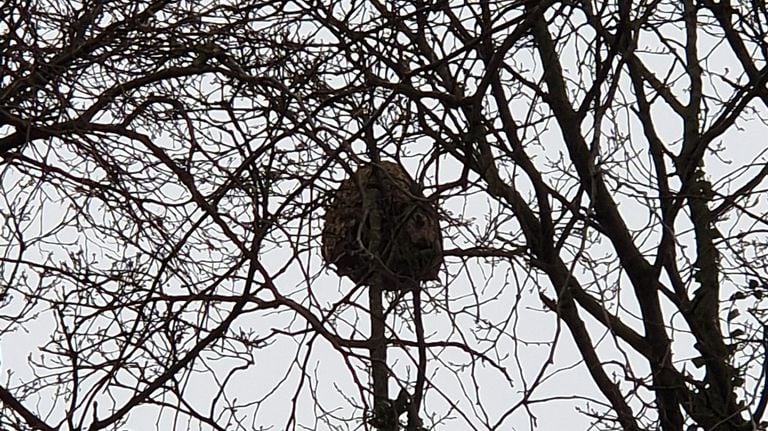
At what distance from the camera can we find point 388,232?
2752mm

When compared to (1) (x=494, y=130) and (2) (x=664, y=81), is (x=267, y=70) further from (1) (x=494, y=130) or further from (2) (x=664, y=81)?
(2) (x=664, y=81)

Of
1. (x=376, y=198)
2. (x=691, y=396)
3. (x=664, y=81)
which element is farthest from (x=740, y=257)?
(x=376, y=198)

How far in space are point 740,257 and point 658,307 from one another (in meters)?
0.26

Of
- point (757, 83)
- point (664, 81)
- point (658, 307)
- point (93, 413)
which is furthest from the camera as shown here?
point (664, 81)

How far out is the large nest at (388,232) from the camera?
2.71 metres

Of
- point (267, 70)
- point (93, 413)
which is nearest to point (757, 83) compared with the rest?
point (267, 70)

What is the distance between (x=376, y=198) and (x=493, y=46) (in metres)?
0.48

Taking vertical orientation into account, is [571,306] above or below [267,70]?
below

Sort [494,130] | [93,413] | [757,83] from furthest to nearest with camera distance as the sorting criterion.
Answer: [757,83] → [494,130] → [93,413]

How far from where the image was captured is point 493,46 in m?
2.87

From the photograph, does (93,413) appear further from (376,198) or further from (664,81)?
(664,81)

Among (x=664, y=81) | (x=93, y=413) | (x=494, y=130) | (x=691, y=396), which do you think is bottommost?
(x=93, y=413)

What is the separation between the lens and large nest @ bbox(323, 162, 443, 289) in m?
2.71

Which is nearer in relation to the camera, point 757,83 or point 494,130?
point 494,130
